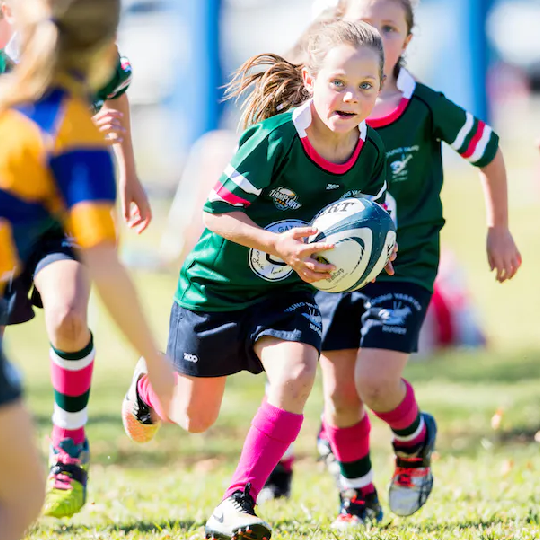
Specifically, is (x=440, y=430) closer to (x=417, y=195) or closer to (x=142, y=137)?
(x=417, y=195)

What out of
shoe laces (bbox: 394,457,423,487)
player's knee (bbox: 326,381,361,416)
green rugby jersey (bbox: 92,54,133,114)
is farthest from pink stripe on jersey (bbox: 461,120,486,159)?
green rugby jersey (bbox: 92,54,133,114)

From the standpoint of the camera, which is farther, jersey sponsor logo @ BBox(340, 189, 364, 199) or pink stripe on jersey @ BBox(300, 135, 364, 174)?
jersey sponsor logo @ BBox(340, 189, 364, 199)

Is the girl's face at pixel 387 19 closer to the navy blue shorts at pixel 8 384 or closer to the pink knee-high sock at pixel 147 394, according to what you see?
the pink knee-high sock at pixel 147 394

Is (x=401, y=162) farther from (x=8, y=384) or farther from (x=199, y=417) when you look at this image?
(x=8, y=384)

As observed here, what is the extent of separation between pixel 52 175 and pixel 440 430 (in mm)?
5368

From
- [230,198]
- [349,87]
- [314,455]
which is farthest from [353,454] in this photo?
[314,455]

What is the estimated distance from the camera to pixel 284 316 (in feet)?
12.9

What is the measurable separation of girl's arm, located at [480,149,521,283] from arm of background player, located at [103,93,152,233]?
1.49m

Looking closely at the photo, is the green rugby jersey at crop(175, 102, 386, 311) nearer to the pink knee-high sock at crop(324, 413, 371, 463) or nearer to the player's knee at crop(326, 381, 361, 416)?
the player's knee at crop(326, 381, 361, 416)

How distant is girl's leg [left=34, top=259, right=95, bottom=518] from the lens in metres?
4.13

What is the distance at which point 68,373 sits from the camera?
4.43 m

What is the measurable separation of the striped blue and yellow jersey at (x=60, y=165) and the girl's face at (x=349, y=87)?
4.14 ft

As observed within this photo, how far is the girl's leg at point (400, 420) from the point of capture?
4363 millimetres

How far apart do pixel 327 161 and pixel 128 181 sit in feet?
3.58
